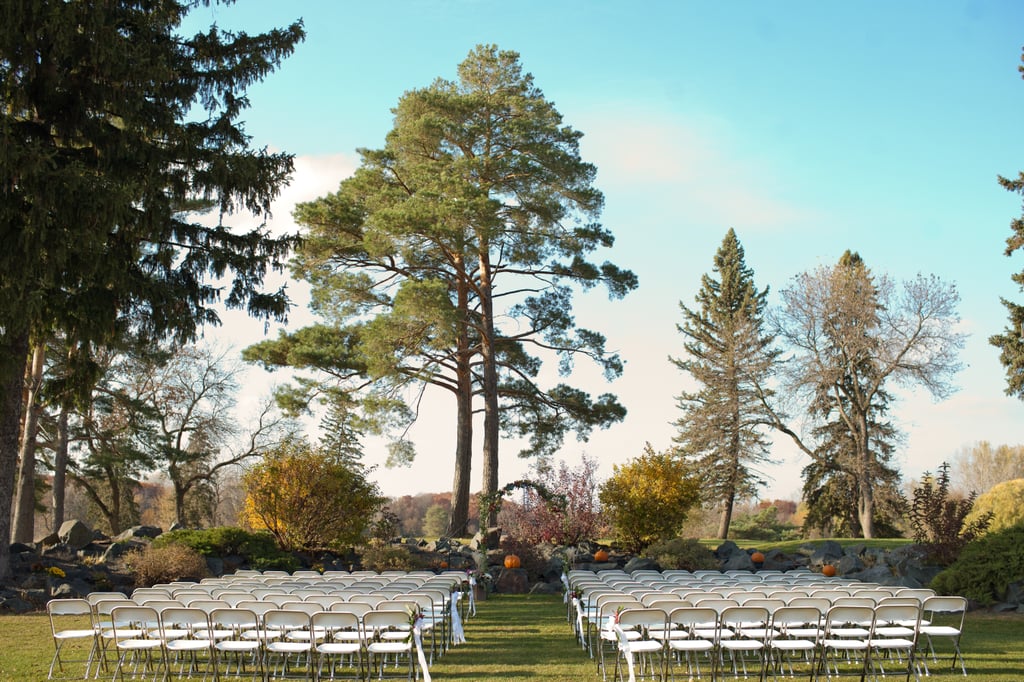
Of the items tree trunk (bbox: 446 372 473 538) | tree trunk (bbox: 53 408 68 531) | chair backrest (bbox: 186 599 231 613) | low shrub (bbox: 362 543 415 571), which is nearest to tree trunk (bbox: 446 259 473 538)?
tree trunk (bbox: 446 372 473 538)

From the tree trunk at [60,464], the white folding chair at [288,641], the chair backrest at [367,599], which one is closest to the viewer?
the white folding chair at [288,641]

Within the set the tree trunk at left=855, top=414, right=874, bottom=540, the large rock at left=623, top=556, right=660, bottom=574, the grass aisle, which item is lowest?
the grass aisle

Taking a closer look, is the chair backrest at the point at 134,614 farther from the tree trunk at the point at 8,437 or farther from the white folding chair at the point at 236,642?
the tree trunk at the point at 8,437

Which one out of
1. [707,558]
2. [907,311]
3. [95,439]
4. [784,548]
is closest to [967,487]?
[907,311]

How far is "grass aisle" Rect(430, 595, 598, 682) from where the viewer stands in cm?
914

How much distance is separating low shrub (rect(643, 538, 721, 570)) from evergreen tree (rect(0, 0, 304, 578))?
9568 mm

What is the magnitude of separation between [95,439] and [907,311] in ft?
93.7

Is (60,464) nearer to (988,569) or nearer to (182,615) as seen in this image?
(182,615)

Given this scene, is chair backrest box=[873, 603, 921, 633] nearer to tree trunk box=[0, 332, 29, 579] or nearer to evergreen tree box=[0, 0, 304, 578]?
evergreen tree box=[0, 0, 304, 578]

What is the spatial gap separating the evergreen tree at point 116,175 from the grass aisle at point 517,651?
8437 mm

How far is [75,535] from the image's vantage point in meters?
20.2

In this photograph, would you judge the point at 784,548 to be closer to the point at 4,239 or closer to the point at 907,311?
the point at 907,311

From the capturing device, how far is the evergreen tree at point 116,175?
1414 cm

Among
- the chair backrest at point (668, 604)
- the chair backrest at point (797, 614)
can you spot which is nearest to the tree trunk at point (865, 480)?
the chair backrest at point (797, 614)
